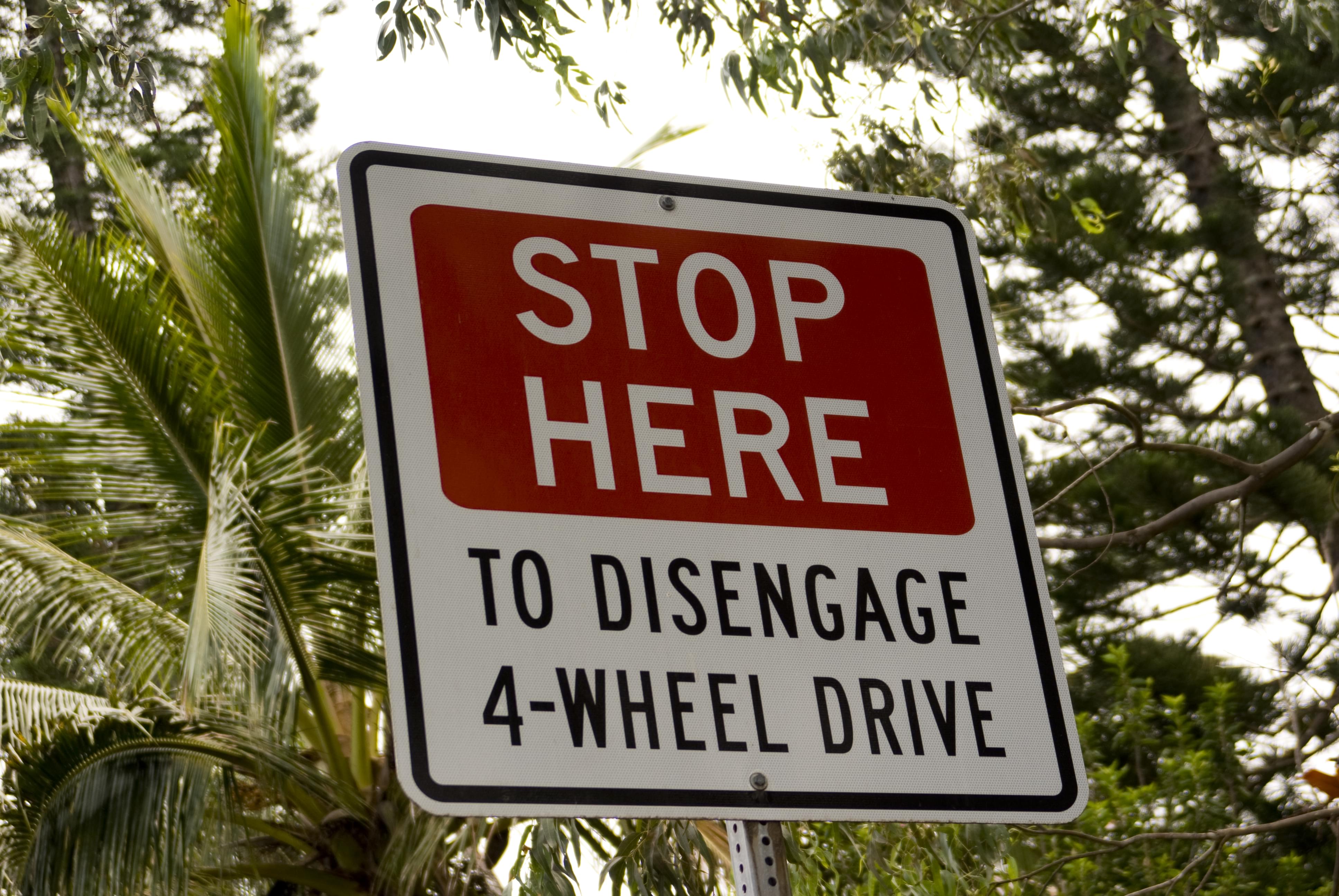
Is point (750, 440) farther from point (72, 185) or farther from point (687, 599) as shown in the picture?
point (72, 185)

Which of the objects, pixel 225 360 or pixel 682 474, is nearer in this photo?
pixel 682 474

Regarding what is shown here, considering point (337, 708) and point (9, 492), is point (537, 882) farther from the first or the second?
point (9, 492)

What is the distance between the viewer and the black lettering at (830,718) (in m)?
1.34

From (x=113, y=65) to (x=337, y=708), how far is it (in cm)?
550

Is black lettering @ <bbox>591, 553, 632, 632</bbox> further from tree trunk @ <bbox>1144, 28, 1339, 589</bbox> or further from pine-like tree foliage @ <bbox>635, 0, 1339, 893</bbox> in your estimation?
tree trunk @ <bbox>1144, 28, 1339, 589</bbox>

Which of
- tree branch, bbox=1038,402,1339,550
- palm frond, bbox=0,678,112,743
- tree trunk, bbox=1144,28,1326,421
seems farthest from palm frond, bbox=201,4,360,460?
tree trunk, bbox=1144,28,1326,421

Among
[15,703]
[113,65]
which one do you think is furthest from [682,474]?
[15,703]

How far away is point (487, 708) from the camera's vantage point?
4.15 ft

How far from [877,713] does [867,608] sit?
0.35 feet

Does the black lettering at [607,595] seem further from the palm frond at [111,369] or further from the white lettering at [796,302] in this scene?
the palm frond at [111,369]

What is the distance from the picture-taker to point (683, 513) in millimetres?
1411

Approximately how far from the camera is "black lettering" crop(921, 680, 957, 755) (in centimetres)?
139

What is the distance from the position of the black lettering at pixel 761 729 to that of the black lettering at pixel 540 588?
0.64 ft

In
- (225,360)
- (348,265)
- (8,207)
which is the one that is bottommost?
(348,265)
